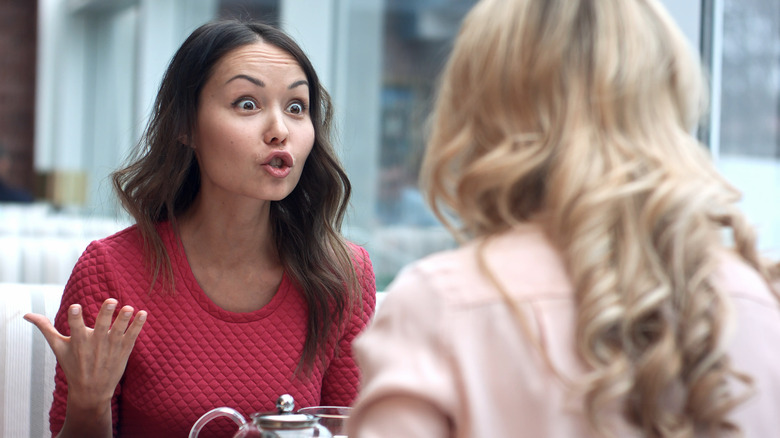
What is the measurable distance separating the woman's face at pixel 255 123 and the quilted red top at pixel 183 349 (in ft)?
0.63

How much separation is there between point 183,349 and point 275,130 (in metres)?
0.39

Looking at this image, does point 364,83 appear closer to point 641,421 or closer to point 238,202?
point 238,202

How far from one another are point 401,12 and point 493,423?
2.94 meters

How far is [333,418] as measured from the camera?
0.95 metres

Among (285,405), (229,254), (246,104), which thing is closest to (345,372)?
(229,254)

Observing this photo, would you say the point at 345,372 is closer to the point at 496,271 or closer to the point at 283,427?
the point at 283,427

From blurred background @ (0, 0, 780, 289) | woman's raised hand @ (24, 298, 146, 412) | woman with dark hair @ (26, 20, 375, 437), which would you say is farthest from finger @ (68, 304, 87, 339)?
blurred background @ (0, 0, 780, 289)

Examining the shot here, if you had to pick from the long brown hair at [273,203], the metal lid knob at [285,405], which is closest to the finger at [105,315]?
the metal lid knob at [285,405]

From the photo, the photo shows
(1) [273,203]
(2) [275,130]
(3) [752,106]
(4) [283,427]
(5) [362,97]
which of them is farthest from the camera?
(5) [362,97]

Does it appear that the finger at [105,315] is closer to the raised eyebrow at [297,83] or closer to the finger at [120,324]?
the finger at [120,324]

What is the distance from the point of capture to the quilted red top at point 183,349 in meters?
1.36

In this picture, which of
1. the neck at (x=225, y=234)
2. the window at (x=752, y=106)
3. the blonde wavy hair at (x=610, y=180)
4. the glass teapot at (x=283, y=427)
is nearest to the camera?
the blonde wavy hair at (x=610, y=180)

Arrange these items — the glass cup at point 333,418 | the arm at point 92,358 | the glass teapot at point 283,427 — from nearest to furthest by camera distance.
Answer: the glass teapot at point 283,427
the glass cup at point 333,418
the arm at point 92,358

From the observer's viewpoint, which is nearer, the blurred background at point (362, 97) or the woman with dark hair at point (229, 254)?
the woman with dark hair at point (229, 254)
